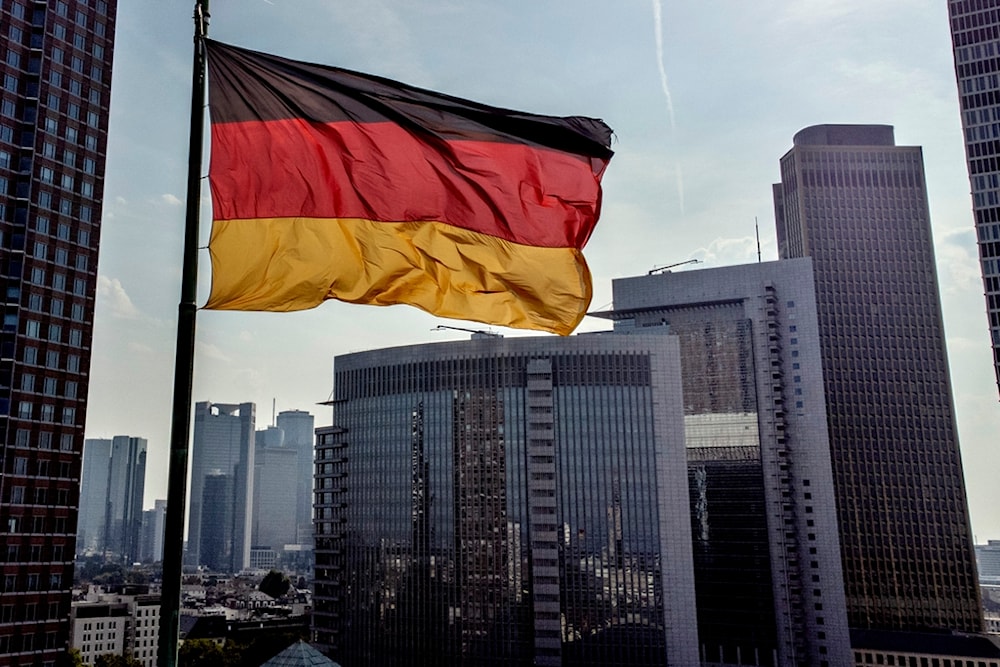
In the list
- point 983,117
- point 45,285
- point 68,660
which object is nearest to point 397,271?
point 45,285

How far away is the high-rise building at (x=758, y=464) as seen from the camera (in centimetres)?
13612

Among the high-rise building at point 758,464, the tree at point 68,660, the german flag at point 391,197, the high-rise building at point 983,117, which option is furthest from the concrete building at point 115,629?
the german flag at point 391,197

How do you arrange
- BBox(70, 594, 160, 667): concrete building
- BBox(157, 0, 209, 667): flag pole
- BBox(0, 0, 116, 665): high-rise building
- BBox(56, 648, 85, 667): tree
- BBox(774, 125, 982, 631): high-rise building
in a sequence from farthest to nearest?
BBox(70, 594, 160, 667): concrete building < BBox(774, 125, 982, 631): high-rise building < BBox(56, 648, 85, 667): tree < BBox(0, 0, 116, 665): high-rise building < BBox(157, 0, 209, 667): flag pole

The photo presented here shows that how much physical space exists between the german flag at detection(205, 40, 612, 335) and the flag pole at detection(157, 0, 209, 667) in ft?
3.45

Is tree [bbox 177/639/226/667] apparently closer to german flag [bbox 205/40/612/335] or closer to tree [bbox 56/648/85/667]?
tree [bbox 56/648/85/667]

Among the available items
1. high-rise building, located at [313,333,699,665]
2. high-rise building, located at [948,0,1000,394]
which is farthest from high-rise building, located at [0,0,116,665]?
high-rise building, located at [948,0,1000,394]

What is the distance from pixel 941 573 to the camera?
16262cm

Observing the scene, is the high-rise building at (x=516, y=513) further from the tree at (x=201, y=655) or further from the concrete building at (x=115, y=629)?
the concrete building at (x=115, y=629)

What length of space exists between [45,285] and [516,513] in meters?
71.9

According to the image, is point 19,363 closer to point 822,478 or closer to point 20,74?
point 20,74

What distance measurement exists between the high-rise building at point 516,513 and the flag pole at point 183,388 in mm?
117252

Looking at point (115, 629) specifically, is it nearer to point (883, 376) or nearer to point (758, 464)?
point (758, 464)

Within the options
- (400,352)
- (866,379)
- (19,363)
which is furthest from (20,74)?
(866,379)

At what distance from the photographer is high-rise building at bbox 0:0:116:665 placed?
68.8 meters
